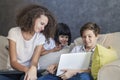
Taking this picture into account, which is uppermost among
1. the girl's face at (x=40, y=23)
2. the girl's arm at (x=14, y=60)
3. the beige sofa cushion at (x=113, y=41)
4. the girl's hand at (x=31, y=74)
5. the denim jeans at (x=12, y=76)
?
the girl's face at (x=40, y=23)

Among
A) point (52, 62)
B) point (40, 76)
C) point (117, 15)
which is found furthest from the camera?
point (117, 15)

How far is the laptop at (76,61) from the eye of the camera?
1.85 metres

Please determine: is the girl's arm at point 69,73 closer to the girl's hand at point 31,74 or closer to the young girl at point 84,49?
the young girl at point 84,49

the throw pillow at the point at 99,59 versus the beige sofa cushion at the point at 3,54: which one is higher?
the throw pillow at the point at 99,59

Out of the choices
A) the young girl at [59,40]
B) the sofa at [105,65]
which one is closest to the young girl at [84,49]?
the sofa at [105,65]

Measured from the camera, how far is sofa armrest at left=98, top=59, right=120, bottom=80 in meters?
1.52

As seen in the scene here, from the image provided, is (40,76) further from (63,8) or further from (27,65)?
(63,8)

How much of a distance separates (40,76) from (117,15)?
36.3 inches

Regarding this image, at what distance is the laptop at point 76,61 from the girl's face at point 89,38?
19 cm

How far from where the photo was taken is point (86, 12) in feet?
8.55

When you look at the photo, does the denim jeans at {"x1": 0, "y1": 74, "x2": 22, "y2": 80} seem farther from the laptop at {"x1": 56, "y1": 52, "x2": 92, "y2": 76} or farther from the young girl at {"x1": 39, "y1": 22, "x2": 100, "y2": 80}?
the laptop at {"x1": 56, "y1": 52, "x2": 92, "y2": 76}

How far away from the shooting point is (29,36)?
2.11 meters

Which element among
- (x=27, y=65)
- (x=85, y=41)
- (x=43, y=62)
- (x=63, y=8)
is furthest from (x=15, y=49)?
(x=63, y=8)

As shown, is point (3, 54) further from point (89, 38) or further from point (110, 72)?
point (110, 72)
